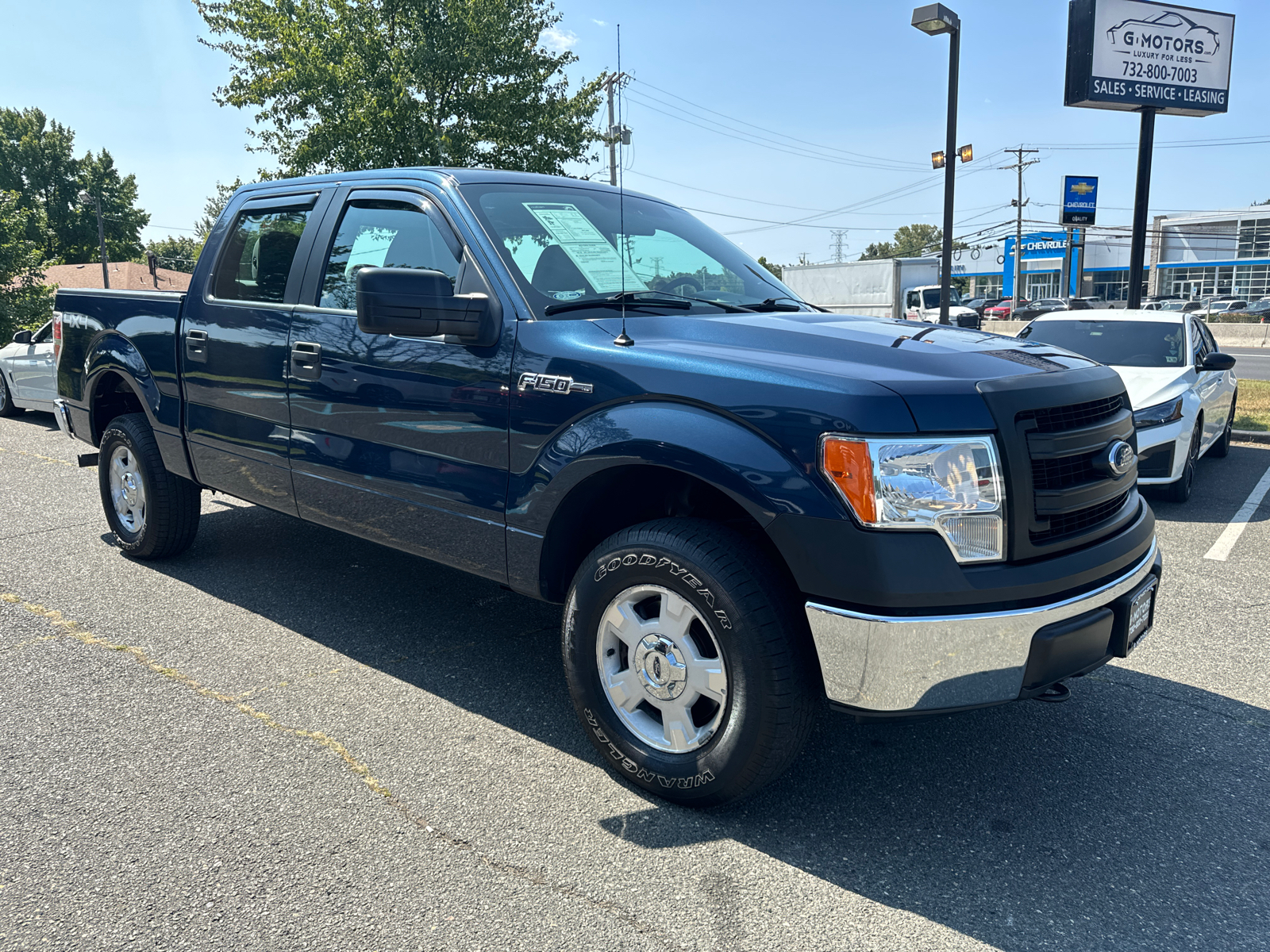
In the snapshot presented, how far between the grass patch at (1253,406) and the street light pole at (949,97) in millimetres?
3948

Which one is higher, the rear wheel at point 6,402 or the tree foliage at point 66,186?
the tree foliage at point 66,186

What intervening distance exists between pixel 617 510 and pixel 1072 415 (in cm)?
151

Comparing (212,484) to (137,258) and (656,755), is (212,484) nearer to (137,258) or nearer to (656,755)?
(656,755)

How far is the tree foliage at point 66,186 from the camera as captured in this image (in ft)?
222

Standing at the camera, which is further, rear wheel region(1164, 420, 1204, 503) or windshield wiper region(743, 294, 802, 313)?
rear wheel region(1164, 420, 1204, 503)

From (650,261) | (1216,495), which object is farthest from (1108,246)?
(650,261)

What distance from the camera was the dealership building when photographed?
207 ft

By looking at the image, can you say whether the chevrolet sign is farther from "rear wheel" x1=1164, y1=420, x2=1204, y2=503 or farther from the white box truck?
"rear wheel" x1=1164, y1=420, x2=1204, y2=503

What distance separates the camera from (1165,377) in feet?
25.5

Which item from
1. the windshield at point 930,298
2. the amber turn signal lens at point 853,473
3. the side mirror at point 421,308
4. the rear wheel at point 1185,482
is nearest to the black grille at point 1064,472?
the amber turn signal lens at point 853,473

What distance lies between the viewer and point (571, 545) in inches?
130

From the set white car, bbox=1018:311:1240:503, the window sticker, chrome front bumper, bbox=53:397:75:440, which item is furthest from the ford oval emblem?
chrome front bumper, bbox=53:397:75:440

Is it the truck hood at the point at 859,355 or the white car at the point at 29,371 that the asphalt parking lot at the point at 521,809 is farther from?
the white car at the point at 29,371

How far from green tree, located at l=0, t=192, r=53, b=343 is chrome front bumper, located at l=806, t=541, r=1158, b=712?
22463 millimetres
